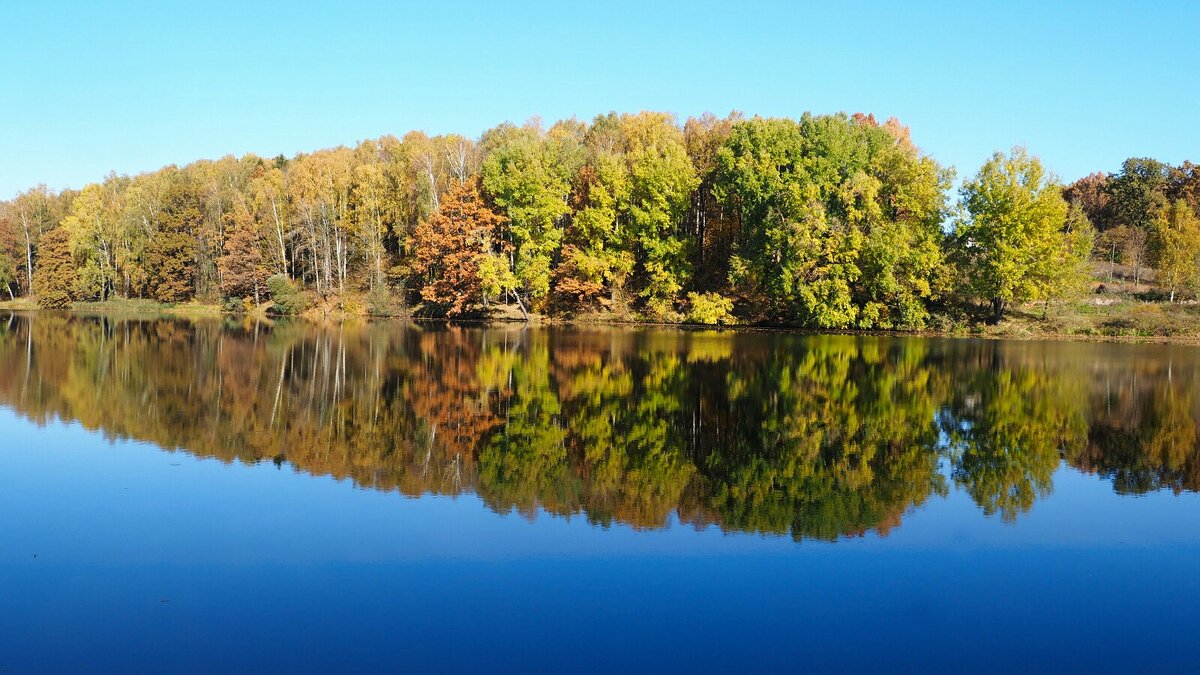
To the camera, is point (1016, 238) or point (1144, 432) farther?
point (1016, 238)

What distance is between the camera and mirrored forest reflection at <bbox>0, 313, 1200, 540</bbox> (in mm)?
13047

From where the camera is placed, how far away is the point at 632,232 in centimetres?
5847

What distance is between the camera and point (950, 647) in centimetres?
778

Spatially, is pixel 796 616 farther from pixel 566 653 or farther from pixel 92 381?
pixel 92 381

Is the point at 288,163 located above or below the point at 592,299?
above

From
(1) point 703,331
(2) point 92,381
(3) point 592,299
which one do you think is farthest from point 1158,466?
(3) point 592,299

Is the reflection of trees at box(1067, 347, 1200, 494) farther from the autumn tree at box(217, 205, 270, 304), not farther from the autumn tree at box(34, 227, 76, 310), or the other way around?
the autumn tree at box(34, 227, 76, 310)

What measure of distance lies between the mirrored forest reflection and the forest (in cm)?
1453

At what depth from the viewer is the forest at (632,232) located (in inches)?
1971

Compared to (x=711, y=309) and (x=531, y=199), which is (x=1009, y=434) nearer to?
(x=711, y=309)

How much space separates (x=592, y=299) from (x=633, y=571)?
168ft

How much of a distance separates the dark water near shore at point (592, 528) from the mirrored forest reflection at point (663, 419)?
0.11 meters

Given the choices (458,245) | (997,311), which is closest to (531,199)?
(458,245)

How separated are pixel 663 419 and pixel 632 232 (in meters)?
40.5
